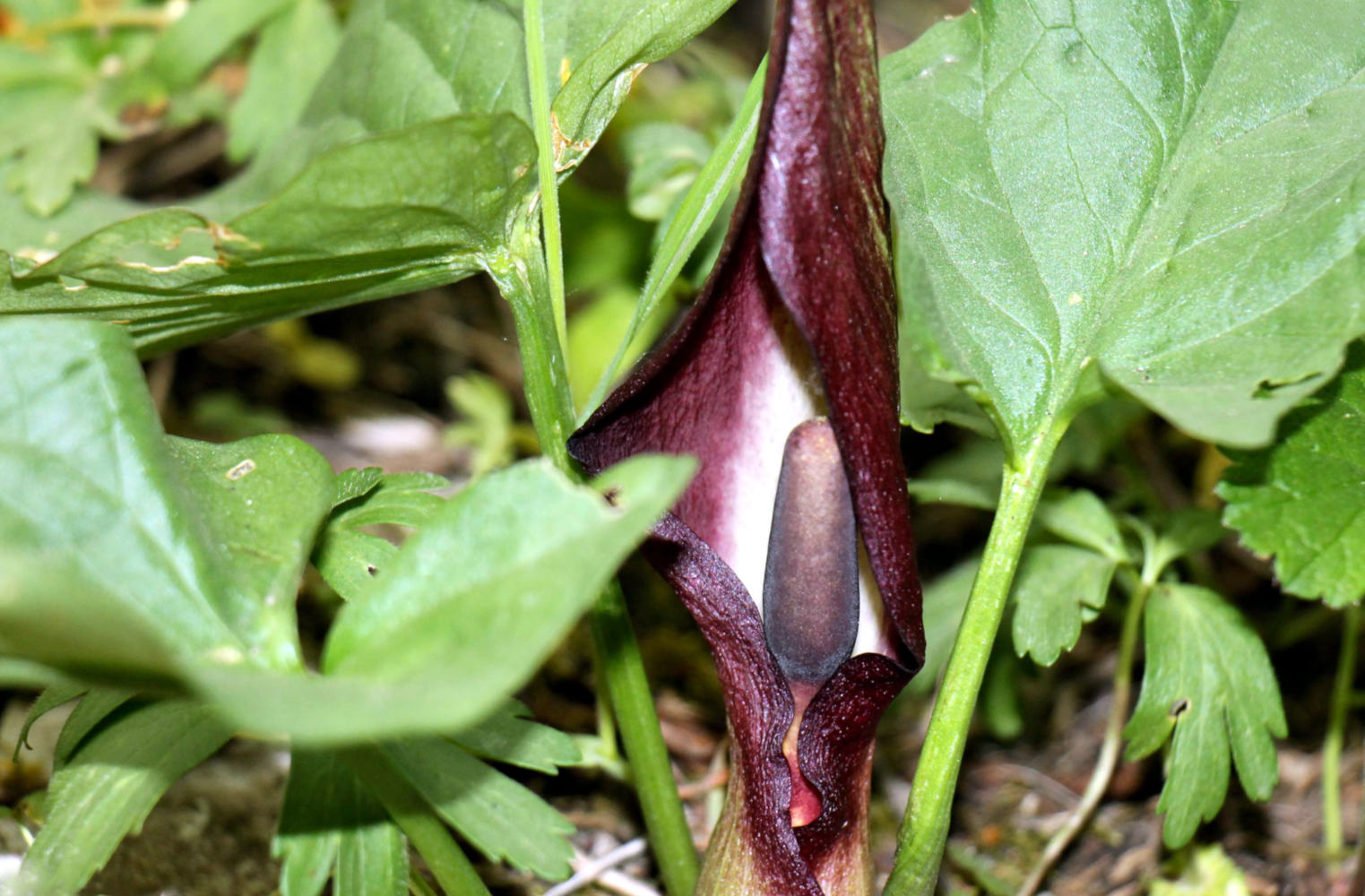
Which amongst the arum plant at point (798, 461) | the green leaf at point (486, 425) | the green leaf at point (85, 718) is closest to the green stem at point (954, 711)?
the arum plant at point (798, 461)

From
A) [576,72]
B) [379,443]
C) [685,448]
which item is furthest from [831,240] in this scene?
[379,443]

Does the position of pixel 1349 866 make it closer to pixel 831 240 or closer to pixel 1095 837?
pixel 1095 837

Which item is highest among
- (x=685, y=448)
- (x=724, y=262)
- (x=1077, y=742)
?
(x=724, y=262)

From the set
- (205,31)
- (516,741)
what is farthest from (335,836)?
(205,31)

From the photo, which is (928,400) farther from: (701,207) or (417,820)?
(417,820)

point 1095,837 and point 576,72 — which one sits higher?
point 576,72

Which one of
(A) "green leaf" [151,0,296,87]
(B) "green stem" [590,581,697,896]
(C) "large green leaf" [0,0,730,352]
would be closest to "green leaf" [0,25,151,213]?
(A) "green leaf" [151,0,296,87]
